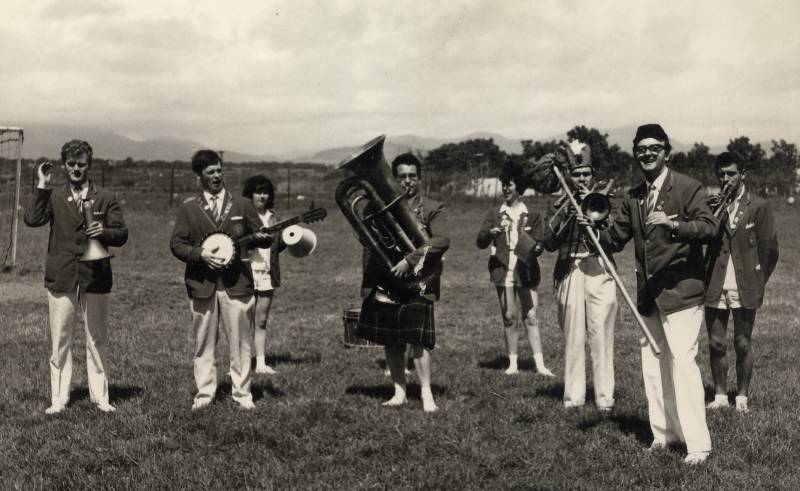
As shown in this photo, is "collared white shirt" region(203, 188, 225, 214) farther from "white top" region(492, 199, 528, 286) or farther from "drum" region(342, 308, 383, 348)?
"white top" region(492, 199, 528, 286)

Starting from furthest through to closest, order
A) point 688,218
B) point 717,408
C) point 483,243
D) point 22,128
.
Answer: point 22,128 → point 483,243 → point 717,408 → point 688,218

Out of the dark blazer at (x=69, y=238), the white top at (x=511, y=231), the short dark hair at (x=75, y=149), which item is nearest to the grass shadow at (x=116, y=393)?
the dark blazer at (x=69, y=238)

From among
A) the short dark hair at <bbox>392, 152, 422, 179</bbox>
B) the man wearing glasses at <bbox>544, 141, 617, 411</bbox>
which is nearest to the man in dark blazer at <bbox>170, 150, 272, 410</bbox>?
the short dark hair at <bbox>392, 152, 422, 179</bbox>

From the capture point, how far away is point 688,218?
19.3 feet

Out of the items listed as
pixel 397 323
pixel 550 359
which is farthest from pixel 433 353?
pixel 397 323

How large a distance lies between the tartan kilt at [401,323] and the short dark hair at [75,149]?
314cm

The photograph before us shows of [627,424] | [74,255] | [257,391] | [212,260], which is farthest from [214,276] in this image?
[627,424]

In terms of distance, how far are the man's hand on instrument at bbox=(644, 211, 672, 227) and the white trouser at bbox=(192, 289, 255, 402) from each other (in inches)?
156

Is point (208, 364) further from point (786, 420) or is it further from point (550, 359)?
point (786, 420)

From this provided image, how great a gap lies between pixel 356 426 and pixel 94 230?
309cm

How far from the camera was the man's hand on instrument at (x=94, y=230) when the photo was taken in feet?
22.5

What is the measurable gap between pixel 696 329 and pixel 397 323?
2.85 meters

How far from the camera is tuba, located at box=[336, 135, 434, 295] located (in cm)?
658

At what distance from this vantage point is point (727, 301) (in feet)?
24.4
